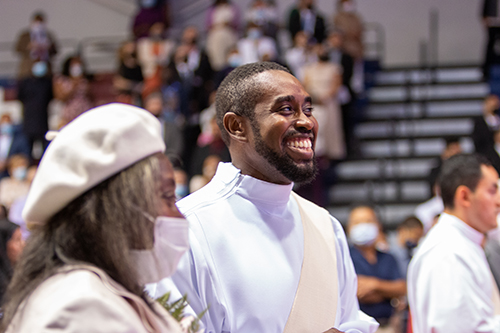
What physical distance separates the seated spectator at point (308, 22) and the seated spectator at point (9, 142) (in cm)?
476

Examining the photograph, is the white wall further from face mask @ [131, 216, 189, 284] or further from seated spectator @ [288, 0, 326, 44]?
face mask @ [131, 216, 189, 284]

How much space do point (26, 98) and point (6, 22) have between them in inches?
203

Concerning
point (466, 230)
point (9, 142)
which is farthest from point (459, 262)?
point (9, 142)

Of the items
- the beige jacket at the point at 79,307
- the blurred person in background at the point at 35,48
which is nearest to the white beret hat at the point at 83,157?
the beige jacket at the point at 79,307

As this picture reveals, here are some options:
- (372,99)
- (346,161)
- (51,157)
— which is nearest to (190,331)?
(51,157)

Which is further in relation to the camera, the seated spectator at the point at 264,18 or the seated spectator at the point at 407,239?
the seated spectator at the point at 264,18

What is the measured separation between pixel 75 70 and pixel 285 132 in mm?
8697

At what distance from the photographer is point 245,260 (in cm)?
215

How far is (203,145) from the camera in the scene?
823 centimetres

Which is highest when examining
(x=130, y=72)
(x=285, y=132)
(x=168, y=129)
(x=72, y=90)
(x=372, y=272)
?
(x=285, y=132)

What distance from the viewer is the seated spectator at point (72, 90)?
31.7ft

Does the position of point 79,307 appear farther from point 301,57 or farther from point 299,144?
point 301,57

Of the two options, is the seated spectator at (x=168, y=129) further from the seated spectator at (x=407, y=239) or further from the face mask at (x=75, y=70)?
the seated spectator at (x=407, y=239)

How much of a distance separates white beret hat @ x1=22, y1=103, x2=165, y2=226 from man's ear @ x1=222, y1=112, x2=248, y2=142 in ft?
2.87
